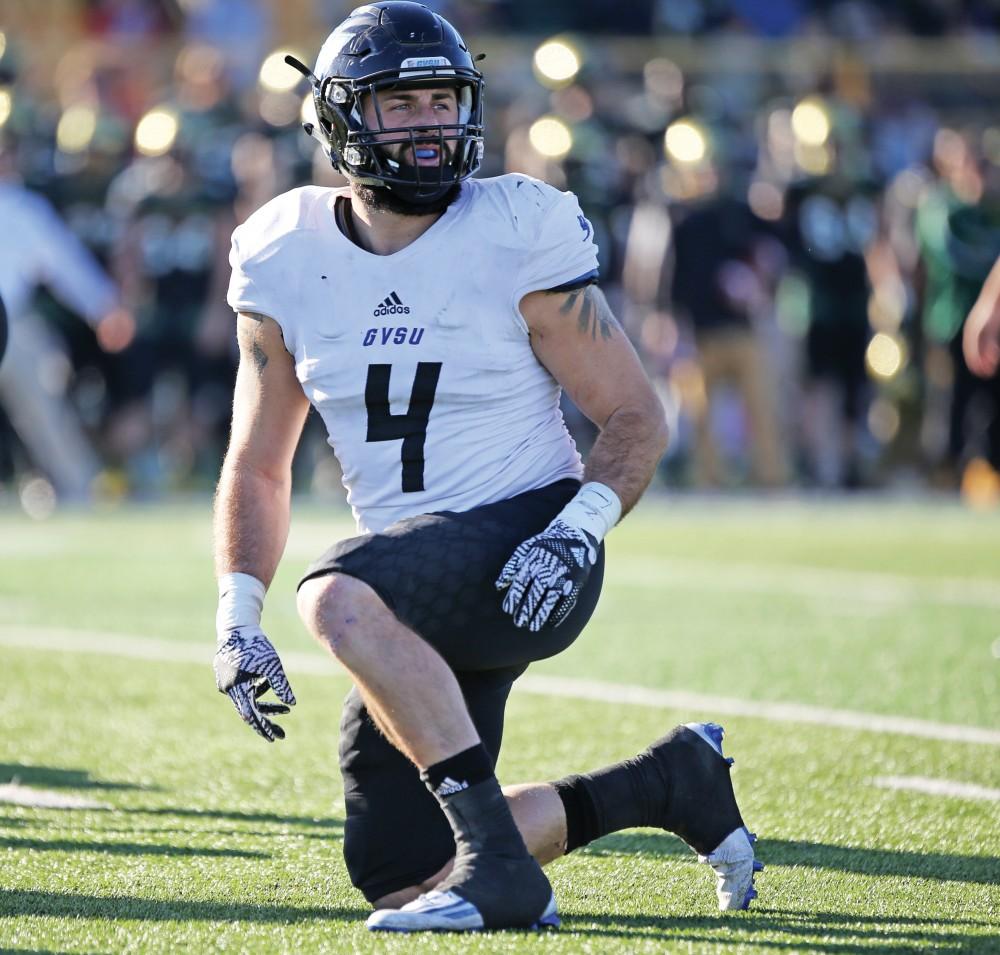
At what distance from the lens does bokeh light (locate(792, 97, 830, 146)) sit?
1389 centimetres

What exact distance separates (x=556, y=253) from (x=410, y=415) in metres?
0.41

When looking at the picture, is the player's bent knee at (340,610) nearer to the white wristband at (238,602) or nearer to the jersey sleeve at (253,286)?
the white wristband at (238,602)

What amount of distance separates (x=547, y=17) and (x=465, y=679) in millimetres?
13393

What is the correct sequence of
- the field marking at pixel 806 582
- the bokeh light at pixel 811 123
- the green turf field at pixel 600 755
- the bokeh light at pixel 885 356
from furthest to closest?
1. the bokeh light at pixel 885 356
2. the bokeh light at pixel 811 123
3. the field marking at pixel 806 582
4. the green turf field at pixel 600 755

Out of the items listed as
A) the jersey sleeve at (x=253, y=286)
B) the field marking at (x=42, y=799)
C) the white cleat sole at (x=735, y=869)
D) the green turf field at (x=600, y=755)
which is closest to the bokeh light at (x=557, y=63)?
the green turf field at (x=600, y=755)

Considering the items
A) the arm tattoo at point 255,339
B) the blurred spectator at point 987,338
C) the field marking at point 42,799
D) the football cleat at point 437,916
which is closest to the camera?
the football cleat at point 437,916

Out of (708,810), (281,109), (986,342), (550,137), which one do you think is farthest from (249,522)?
(281,109)

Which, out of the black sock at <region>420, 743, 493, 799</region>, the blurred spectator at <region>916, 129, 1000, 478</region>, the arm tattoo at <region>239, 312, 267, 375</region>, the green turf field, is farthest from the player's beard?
the blurred spectator at <region>916, 129, 1000, 478</region>

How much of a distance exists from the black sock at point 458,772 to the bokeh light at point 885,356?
10958mm

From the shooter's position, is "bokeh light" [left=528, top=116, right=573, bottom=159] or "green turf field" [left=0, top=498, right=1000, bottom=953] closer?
"green turf field" [left=0, top=498, right=1000, bottom=953]

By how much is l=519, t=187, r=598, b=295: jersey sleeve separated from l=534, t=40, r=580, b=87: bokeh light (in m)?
11.1

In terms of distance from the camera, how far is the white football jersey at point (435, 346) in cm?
376

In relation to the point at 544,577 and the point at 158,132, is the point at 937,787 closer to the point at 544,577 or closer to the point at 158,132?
the point at 544,577

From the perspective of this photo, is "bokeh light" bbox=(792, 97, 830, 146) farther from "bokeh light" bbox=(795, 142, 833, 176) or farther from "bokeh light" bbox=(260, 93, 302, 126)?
"bokeh light" bbox=(260, 93, 302, 126)
